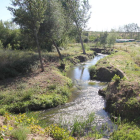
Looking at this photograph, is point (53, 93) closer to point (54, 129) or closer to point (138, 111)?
point (54, 129)

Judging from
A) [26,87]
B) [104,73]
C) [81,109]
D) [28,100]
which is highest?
[104,73]

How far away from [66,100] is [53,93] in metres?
1.19

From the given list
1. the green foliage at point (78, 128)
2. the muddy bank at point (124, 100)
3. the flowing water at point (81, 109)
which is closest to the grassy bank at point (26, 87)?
the flowing water at point (81, 109)

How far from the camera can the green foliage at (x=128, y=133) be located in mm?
5721

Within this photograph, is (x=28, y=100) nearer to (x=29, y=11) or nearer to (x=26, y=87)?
(x=26, y=87)

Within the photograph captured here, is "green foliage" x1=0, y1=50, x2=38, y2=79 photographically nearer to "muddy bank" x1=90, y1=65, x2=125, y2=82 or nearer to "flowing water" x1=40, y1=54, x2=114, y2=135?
"flowing water" x1=40, y1=54, x2=114, y2=135

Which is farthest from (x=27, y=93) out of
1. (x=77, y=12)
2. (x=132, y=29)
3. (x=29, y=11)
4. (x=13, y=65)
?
(x=132, y=29)

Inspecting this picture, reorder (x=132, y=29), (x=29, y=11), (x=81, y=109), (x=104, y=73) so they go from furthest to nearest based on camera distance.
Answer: (x=132, y=29), (x=104, y=73), (x=29, y=11), (x=81, y=109)

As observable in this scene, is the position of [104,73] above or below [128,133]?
above

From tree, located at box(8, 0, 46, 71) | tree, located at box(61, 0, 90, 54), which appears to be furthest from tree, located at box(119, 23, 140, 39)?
tree, located at box(8, 0, 46, 71)

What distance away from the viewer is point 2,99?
9750mm

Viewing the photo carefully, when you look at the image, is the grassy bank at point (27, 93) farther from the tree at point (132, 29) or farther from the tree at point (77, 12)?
the tree at point (132, 29)

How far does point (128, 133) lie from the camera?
6.09 m

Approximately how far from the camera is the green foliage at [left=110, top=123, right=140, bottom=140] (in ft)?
18.8
